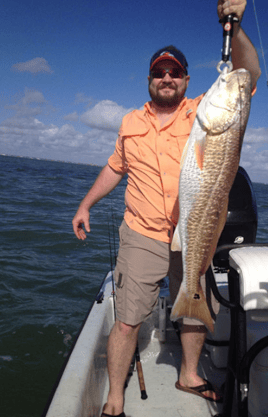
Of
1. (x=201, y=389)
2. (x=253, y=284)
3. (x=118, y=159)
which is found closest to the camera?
(x=253, y=284)

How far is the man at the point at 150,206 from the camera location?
2.43 m

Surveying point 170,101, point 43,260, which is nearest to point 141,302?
point 170,101

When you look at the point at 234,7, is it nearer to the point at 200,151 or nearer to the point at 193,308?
the point at 200,151

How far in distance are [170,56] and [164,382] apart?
281 centimetres

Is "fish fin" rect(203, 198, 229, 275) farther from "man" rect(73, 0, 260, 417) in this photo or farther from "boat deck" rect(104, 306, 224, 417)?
"boat deck" rect(104, 306, 224, 417)

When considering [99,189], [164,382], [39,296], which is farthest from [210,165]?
[39,296]

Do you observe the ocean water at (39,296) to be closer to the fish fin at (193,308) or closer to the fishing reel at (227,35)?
the fish fin at (193,308)

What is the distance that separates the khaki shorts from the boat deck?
818 mm

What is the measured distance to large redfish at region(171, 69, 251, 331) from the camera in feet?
6.21

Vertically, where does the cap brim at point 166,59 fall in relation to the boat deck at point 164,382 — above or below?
above

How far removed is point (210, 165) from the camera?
A: 1.95m

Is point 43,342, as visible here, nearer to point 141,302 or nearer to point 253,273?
point 141,302

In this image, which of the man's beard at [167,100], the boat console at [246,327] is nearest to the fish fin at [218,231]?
the boat console at [246,327]

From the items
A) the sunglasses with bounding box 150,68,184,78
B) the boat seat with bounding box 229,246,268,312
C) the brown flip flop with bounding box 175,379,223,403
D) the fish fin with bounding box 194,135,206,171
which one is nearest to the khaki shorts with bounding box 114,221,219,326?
the boat seat with bounding box 229,246,268,312
